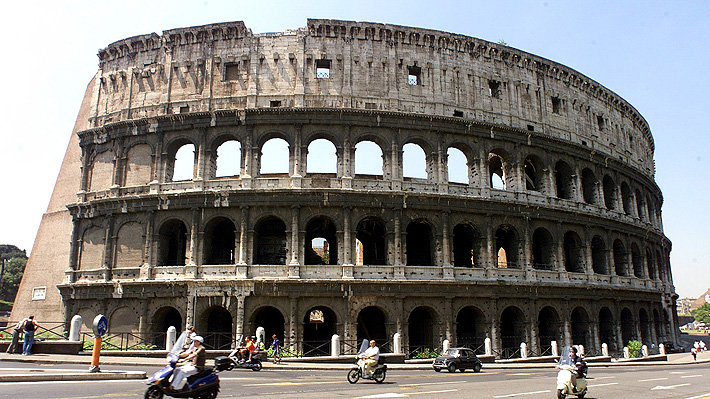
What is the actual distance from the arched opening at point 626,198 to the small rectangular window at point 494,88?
1357 centimetres

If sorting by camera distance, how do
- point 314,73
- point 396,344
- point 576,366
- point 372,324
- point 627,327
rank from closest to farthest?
1. point 576,366
2. point 396,344
3. point 314,73
4. point 372,324
5. point 627,327

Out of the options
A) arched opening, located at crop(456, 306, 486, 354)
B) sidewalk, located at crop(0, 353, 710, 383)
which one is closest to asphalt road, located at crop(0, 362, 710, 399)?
sidewalk, located at crop(0, 353, 710, 383)

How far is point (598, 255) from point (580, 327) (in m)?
5.31

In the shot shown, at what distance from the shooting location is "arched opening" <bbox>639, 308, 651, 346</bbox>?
117 ft

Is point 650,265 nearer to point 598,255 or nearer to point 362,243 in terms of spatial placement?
point 598,255

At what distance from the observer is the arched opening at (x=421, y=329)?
89.0 ft

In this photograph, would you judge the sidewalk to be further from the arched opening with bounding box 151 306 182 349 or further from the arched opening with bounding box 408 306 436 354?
the arched opening with bounding box 151 306 182 349

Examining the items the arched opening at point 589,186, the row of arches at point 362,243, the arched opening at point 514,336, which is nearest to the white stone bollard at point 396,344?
the row of arches at point 362,243

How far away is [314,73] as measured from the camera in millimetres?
28484

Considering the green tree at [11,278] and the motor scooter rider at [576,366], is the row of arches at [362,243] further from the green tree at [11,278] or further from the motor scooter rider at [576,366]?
the green tree at [11,278]

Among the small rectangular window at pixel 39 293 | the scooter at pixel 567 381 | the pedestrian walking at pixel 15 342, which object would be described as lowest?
the scooter at pixel 567 381

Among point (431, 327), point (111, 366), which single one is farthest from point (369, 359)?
point (431, 327)

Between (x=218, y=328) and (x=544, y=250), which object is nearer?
(x=218, y=328)

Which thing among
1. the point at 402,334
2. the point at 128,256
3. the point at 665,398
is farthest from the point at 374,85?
the point at 665,398
